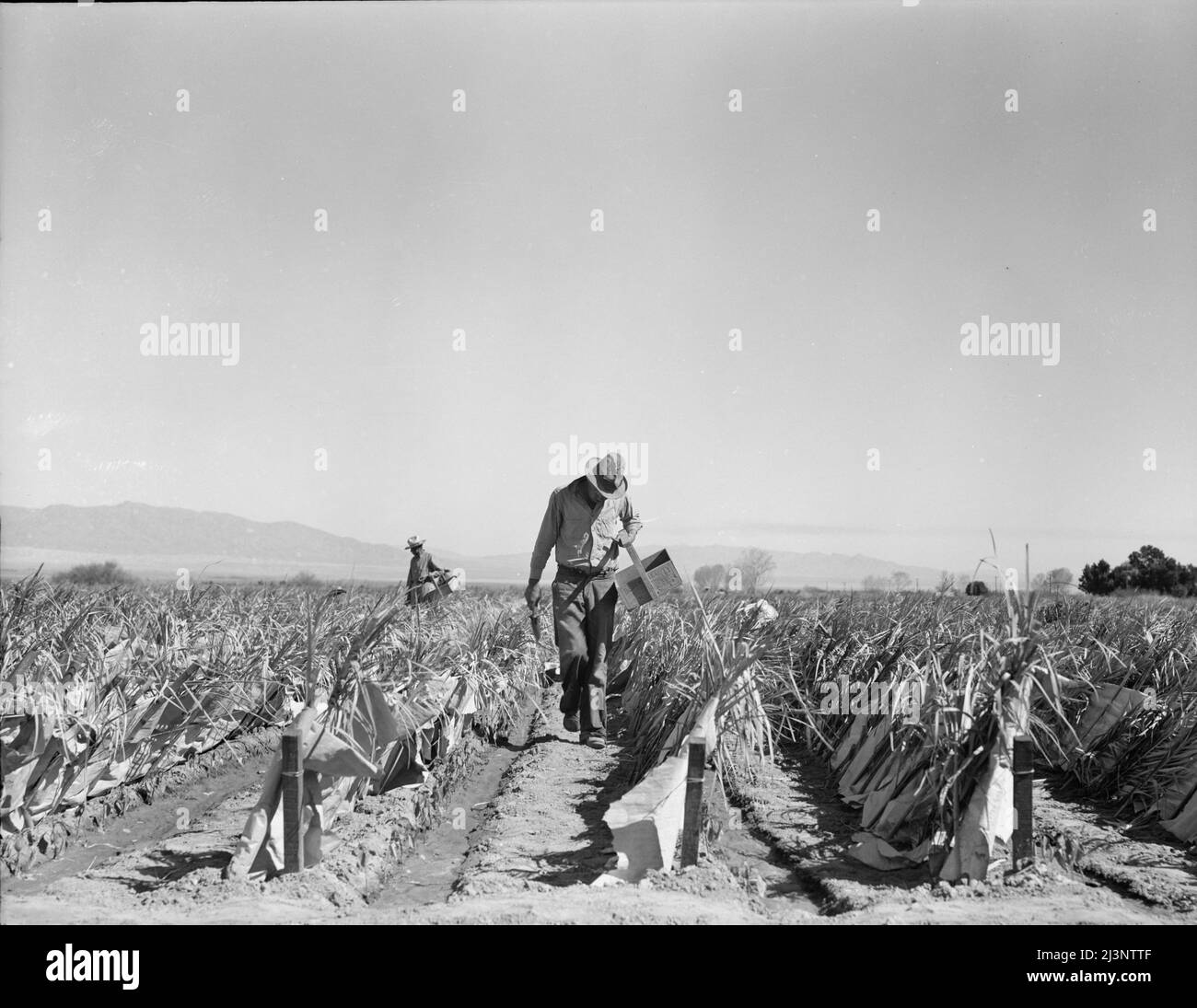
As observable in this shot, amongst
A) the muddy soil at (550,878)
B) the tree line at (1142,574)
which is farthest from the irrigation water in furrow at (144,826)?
the tree line at (1142,574)

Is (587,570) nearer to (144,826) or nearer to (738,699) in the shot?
(738,699)

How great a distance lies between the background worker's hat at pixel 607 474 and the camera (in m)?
5.55

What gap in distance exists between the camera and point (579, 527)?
5.63m

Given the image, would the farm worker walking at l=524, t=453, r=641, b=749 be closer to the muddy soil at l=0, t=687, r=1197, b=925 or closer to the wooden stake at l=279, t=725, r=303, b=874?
the muddy soil at l=0, t=687, r=1197, b=925

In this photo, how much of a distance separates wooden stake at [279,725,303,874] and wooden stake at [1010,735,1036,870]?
7.45 feet

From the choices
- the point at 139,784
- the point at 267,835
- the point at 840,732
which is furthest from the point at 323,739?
the point at 840,732

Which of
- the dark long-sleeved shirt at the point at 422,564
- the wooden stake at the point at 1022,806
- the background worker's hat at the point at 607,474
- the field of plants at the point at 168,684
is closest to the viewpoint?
the wooden stake at the point at 1022,806

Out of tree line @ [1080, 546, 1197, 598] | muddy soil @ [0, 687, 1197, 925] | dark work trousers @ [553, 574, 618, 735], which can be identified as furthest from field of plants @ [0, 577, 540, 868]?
tree line @ [1080, 546, 1197, 598]

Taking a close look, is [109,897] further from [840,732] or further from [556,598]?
[840,732]

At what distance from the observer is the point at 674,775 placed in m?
3.24

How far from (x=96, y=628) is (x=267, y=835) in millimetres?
3532

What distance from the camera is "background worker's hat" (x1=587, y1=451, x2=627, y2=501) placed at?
18.2 feet

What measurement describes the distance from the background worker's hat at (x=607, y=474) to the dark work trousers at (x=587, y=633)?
1.71ft

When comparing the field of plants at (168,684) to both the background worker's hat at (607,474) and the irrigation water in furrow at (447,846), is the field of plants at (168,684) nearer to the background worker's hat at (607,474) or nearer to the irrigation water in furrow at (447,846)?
the irrigation water in furrow at (447,846)
